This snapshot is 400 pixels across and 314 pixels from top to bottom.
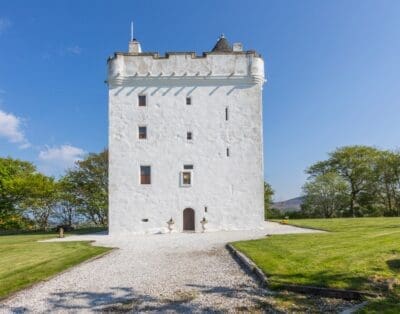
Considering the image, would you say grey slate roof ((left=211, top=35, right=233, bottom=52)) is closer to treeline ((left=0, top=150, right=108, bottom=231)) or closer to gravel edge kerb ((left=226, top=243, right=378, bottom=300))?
treeline ((left=0, top=150, right=108, bottom=231))

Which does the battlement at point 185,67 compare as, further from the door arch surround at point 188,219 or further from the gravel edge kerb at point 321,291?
the gravel edge kerb at point 321,291

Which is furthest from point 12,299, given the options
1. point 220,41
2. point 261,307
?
point 220,41

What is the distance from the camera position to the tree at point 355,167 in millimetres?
42625

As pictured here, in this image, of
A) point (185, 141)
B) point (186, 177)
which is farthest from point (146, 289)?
point (185, 141)

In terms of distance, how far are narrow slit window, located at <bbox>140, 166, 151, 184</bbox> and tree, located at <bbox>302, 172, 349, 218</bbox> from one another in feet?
83.5

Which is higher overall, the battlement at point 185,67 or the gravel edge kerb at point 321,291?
the battlement at point 185,67

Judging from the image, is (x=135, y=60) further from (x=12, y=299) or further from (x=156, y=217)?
(x=12, y=299)

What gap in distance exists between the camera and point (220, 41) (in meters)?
26.5

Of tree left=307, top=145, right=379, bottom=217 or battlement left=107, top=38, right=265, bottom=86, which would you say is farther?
tree left=307, top=145, right=379, bottom=217

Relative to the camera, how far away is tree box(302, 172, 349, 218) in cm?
4212

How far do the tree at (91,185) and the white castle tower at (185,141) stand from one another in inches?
558

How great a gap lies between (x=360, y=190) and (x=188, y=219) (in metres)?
28.0

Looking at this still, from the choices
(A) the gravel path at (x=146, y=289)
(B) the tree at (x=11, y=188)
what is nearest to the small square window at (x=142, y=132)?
(A) the gravel path at (x=146, y=289)

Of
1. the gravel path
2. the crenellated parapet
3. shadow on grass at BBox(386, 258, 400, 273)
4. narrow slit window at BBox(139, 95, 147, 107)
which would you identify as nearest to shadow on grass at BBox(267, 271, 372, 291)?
the gravel path
